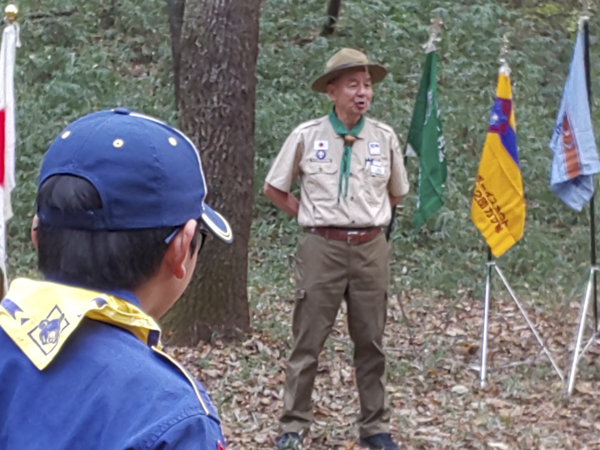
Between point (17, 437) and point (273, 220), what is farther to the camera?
point (273, 220)

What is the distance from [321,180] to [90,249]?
3375mm

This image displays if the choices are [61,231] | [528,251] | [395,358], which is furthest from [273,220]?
[61,231]

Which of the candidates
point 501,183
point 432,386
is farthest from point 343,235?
point 432,386

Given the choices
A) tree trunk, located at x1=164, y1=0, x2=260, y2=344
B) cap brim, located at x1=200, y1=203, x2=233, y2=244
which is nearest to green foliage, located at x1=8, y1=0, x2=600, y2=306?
tree trunk, located at x1=164, y1=0, x2=260, y2=344

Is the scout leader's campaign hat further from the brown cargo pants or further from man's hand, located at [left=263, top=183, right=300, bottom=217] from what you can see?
man's hand, located at [left=263, top=183, right=300, bottom=217]

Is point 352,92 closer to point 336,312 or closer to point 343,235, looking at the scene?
point 343,235

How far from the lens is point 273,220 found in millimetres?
10500

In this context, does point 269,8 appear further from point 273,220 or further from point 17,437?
point 17,437

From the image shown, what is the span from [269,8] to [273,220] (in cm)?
408

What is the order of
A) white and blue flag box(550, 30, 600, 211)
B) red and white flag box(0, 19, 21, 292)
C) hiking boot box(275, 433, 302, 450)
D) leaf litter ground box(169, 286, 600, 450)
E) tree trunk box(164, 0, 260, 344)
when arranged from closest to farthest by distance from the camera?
hiking boot box(275, 433, 302, 450) < leaf litter ground box(169, 286, 600, 450) < red and white flag box(0, 19, 21, 292) < white and blue flag box(550, 30, 600, 211) < tree trunk box(164, 0, 260, 344)

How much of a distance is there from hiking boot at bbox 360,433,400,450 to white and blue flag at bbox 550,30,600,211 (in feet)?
6.65

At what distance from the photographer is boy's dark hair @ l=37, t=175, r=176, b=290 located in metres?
1.45

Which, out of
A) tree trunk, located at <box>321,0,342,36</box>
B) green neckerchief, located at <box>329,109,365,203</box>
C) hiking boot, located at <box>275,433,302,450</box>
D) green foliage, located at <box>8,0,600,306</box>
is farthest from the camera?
tree trunk, located at <box>321,0,342,36</box>

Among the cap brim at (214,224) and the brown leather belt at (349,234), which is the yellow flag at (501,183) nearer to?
the brown leather belt at (349,234)
